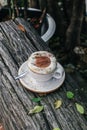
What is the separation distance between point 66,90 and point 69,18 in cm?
201

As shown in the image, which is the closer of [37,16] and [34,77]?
[34,77]

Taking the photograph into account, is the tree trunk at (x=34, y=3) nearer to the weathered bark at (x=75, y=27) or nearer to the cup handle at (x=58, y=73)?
the weathered bark at (x=75, y=27)

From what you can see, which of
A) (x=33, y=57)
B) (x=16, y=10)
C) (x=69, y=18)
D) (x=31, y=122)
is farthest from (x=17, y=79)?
(x=69, y=18)

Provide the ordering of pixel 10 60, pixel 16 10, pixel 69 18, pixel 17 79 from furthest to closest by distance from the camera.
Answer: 1. pixel 69 18
2. pixel 16 10
3. pixel 10 60
4. pixel 17 79

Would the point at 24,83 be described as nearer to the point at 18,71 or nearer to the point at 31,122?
the point at 18,71

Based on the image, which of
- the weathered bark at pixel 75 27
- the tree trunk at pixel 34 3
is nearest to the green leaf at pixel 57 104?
the weathered bark at pixel 75 27

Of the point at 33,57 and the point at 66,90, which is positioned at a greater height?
the point at 33,57

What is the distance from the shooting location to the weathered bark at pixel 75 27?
351cm

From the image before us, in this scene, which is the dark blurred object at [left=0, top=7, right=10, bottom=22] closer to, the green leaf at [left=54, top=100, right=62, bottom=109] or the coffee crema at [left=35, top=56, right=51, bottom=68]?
the coffee crema at [left=35, top=56, right=51, bottom=68]

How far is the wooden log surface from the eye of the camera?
6.47 feet

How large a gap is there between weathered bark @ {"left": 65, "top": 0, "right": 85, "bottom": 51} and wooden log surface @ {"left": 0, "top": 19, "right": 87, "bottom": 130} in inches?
42.6

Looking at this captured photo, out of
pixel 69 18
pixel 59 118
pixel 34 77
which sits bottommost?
pixel 69 18

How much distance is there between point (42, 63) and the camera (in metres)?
2.11

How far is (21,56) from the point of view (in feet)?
8.29
